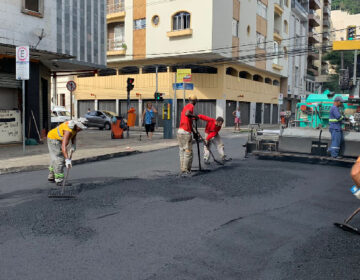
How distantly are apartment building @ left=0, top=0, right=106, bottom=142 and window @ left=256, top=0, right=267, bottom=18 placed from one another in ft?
76.8

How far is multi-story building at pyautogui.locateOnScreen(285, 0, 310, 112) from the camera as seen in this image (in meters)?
47.7

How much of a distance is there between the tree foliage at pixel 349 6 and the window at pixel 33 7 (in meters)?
122

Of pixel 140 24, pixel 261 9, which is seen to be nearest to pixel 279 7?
pixel 261 9

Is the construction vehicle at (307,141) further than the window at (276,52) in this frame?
No

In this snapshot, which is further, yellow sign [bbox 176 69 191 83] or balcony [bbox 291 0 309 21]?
balcony [bbox 291 0 309 21]

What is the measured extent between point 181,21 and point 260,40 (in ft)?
35.8

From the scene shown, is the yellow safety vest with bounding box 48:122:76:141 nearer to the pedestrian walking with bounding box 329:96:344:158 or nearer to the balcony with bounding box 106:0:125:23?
the pedestrian walking with bounding box 329:96:344:158

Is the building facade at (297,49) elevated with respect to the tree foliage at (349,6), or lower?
lower

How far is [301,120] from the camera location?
1242 centimetres

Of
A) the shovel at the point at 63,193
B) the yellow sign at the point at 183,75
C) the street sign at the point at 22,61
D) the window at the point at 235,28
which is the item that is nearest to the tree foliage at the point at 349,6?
the window at the point at 235,28

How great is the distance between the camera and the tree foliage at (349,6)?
117419 mm

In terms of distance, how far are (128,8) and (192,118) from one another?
94.6 ft

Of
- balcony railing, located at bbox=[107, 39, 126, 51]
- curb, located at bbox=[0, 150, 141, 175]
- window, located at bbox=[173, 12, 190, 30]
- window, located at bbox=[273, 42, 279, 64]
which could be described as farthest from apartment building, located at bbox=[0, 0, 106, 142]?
window, located at bbox=[273, 42, 279, 64]

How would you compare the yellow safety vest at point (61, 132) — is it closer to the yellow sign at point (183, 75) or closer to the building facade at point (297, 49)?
the yellow sign at point (183, 75)
